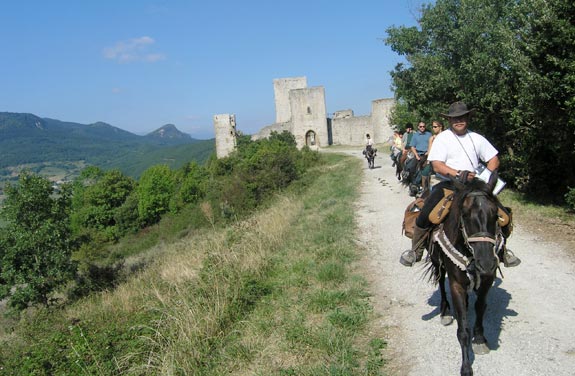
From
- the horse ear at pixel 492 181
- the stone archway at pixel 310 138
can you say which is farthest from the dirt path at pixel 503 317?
the stone archway at pixel 310 138

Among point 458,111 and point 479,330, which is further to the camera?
point 458,111

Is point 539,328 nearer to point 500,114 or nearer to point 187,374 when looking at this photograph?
point 187,374

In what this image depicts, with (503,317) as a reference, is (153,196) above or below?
below

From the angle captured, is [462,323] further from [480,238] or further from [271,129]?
[271,129]

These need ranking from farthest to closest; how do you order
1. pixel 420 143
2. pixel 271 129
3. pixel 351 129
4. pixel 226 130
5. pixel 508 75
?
1. pixel 226 130
2. pixel 271 129
3. pixel 351 129
4. pixel 420 143
5. pixel 508 75

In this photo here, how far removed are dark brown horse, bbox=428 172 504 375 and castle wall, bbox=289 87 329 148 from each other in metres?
47.7

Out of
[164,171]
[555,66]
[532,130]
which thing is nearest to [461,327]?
[555,66]

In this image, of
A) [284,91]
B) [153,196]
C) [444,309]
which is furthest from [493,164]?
[284,91]

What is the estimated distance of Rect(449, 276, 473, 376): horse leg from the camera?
3713 millimetres

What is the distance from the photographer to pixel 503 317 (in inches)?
191

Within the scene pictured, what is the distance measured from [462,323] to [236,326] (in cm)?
292

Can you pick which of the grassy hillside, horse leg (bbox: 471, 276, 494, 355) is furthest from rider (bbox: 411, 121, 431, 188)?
horse leg (bbox: 471, 276, 494, 355)

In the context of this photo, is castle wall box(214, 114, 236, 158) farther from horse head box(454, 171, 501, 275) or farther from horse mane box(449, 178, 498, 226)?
horse head box(454, 171, 501, 275)

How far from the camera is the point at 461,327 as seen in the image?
3.88 metres
